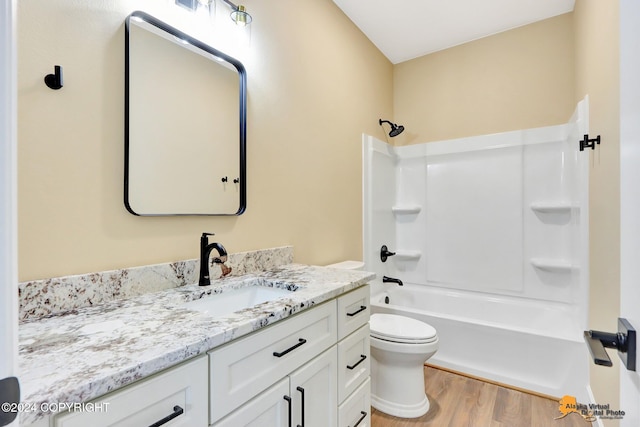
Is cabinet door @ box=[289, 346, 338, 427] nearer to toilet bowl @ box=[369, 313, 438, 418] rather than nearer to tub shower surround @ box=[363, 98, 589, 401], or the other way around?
toilet bowl @ box=[369, 313, 438, 418]

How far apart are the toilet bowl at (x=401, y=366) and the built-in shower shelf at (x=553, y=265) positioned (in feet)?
4.33

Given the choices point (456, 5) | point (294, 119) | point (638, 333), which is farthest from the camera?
point (456, 5)

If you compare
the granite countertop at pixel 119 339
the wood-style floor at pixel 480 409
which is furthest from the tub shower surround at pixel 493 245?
the granite countertop at pixel 119 339

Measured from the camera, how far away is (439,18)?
2504 millimetres

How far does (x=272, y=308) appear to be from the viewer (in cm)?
96

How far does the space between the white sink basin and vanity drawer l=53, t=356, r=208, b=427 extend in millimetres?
429

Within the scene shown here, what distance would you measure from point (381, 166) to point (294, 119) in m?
1.26

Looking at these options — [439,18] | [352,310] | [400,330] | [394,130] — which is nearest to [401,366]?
[400,330]

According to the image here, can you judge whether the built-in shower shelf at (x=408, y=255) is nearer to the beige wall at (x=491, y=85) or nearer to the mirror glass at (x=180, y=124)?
the beige wall at (x=491, y=85)

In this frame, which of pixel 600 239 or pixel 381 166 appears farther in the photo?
pixel 381 166

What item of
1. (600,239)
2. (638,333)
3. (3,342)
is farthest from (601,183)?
(3,342)

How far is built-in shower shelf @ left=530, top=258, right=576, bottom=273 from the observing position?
2.43 metres

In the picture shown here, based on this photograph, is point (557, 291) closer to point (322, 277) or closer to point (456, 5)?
point (322, 277)

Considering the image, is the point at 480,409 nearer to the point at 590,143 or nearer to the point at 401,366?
the point at 401,366
